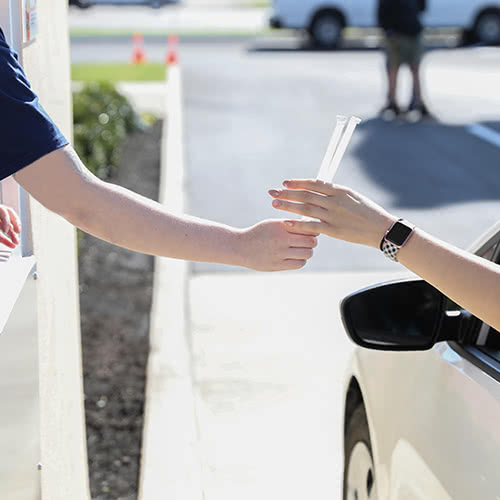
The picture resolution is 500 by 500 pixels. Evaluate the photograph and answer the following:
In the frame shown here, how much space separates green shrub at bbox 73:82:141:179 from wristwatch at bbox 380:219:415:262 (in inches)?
309

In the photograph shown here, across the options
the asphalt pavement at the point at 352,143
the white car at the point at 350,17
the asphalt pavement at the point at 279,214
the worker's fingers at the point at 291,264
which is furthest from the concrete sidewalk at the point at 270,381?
the white car at the point at 350,17

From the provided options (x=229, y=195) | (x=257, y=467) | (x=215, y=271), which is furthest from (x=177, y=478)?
(x=229, y=195)

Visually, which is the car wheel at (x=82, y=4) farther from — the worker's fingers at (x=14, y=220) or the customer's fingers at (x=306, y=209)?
the customer's fingers at (x=306, y=209)

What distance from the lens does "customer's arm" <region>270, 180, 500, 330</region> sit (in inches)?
→ 73.5

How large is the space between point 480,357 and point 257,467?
2325mm

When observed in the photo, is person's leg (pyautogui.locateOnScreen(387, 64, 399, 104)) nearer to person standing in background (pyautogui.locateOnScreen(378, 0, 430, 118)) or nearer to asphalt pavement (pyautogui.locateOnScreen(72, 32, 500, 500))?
person standing in background (pyautogui.locateOnScreen(378, 0, 430, 118))

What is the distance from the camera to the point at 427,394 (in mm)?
2420

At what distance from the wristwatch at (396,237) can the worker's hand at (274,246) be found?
0.76ft

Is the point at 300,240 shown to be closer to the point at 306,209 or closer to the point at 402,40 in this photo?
the point at 306,209

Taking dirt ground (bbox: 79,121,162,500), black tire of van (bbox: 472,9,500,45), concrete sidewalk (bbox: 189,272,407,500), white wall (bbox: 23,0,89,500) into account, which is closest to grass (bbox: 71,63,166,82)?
black tire of van (bbox: 472,9,500,45)

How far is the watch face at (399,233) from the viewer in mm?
1910

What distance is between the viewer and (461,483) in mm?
2043

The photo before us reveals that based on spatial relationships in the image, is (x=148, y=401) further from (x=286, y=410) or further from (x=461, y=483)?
(x=461, y=483)

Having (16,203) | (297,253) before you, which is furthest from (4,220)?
(297,253)
